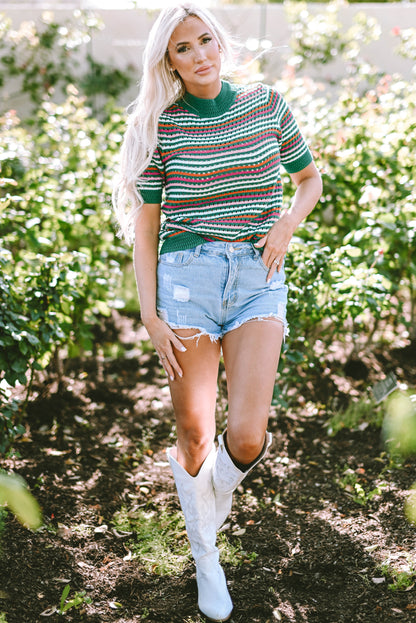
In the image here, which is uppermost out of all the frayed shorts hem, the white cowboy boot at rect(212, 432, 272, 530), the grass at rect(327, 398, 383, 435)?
the frayed shorts hem

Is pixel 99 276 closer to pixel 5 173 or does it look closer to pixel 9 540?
pixel 5 173

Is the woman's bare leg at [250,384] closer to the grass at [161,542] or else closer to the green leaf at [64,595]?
the grass at [161,542]

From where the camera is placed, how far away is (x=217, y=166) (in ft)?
6.74

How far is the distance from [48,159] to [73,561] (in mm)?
2423

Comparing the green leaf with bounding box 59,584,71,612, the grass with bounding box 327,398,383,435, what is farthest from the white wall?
the green leaf with bounding box 59,584,71,612

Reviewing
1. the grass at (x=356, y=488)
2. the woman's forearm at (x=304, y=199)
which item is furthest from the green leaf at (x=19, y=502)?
the grass at (x=356, y=488)

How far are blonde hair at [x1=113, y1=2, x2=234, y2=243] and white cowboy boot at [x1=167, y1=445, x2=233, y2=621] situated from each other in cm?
92

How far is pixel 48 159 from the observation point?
3812 millimetres

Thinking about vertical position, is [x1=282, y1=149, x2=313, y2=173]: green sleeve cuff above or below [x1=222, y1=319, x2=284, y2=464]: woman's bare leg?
above

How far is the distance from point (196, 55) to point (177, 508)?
1.81 meters

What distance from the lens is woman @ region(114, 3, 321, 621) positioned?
206 centimetres

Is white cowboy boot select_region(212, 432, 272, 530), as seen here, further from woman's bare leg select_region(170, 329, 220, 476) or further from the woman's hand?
the woman's hand

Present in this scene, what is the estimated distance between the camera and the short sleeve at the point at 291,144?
219cm

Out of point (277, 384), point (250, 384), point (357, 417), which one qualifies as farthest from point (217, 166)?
point (357, 417)
